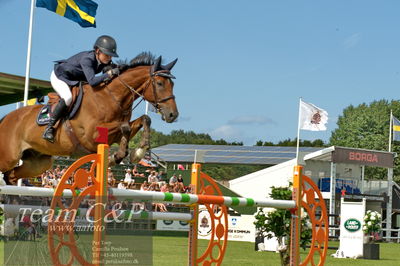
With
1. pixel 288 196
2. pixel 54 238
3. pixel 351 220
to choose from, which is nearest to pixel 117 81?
pixel 54 238

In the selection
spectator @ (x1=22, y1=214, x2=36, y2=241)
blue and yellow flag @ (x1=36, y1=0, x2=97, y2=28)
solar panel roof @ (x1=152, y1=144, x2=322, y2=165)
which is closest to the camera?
spectator @ (x1=22, y1=214, x2=36, y2=241)

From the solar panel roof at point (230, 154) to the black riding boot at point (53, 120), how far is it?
1200 inches

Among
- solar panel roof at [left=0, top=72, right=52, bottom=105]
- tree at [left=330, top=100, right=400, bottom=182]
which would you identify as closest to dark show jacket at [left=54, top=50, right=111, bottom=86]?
solar panel roof at [left=0, top=72, right=52, bottom=105]

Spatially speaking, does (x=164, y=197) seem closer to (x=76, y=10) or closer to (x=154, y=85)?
(x=154, y=85)

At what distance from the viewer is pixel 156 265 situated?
845 cm

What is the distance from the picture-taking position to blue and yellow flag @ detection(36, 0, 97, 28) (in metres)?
13.8

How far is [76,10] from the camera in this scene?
1386cm

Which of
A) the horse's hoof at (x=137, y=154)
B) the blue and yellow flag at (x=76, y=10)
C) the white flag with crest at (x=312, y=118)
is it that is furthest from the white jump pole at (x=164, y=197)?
the white flag with crest at (x=312, y=118)

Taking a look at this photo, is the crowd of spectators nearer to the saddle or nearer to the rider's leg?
the saddle

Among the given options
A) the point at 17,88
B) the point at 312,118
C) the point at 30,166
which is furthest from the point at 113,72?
the point at 312,118

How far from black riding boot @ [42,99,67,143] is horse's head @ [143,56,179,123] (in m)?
0.72

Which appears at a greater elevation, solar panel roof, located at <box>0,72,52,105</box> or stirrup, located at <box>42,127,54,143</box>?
solar panel roof, located at <box>0,72,52,105</box>

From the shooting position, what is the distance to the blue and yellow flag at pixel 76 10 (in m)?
13.8

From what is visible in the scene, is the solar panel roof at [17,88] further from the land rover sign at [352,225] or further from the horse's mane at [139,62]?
the land rover sign at [352,225]
